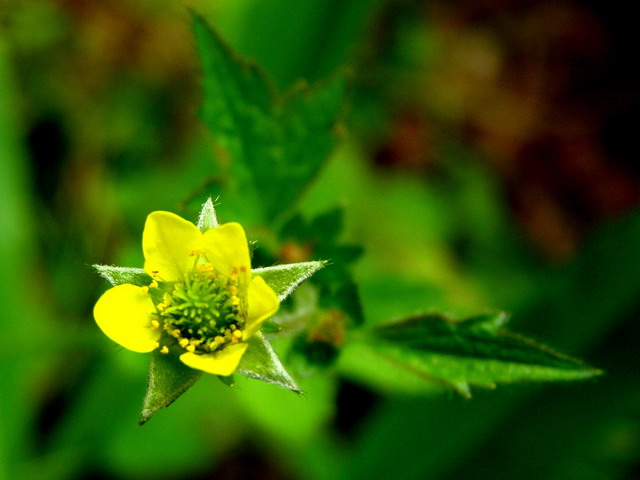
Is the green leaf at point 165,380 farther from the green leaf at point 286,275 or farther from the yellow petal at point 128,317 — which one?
the green leaf at point 286,275

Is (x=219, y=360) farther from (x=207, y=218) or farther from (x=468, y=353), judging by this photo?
(x=468, y=353)

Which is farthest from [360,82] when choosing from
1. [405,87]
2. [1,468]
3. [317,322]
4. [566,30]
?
[1,468]

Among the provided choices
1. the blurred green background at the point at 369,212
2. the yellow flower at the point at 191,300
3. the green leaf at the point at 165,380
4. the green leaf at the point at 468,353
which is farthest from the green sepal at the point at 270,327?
the blurred green background at the point at 369,212

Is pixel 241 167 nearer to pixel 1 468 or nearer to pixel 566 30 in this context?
pixel 1 468

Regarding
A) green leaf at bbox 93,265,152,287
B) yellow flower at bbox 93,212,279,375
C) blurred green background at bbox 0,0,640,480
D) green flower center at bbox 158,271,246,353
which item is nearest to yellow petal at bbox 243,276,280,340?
yellow flower at bbox 93,212,279,375

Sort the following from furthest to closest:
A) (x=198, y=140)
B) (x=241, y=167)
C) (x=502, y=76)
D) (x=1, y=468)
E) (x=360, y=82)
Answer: (x=502, y=76)
(x=360, y=82)
(x=198, y=140)
(x=1, y=468)
(x=241, y=167)

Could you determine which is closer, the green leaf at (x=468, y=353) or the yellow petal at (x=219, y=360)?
the yellow petal at (x=219, y=360)

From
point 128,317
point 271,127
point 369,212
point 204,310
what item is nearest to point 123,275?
point 128,317
